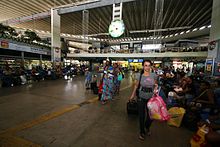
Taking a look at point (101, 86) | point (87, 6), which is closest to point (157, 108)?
point (101, 86)

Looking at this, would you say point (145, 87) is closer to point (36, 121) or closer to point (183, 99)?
point (183, 99)

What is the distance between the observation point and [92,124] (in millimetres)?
2951

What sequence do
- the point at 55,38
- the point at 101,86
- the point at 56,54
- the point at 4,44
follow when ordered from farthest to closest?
1. the point at 56,54
2. the point at 55,38
3. the point at 4,44
4. the point at 101,86

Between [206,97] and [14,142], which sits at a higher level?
[206,97]

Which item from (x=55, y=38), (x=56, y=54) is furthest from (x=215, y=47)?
(x=55, y=38)

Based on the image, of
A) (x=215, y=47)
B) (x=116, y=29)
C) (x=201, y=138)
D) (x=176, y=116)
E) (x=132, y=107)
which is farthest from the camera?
(x=215, y=47)

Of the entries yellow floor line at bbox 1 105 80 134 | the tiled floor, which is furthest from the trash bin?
yellow floor line at bbox 1 105 80 134

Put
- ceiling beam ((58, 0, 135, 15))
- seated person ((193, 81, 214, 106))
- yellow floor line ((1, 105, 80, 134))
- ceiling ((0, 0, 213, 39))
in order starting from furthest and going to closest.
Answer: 1. ceiling ((0, 0, 213, 39))
2. ceiling beam ((58, 0, 135, 15))
3. seated person ((193, 81, 214, 106))
4. yellow floor line ((1, 105, 80, 134))

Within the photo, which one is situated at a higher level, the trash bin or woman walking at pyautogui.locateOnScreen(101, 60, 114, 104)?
woman walking at pyautogui.locateOnScreen(101, 60, 114, 104)

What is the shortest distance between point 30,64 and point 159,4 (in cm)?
1503

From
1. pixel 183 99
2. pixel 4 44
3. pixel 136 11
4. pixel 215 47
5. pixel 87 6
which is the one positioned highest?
pixel 136 11

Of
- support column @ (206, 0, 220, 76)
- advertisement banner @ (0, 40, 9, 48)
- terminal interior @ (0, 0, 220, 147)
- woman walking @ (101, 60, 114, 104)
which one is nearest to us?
terminal interior @ (0, 0, 220, 147)

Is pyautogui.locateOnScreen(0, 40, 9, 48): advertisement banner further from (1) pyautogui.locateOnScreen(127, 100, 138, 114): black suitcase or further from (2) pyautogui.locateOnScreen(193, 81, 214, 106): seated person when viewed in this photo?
(2) pyautogui.locateOnScreen(193, 81, 214, 106): seated person

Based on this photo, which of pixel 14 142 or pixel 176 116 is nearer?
pixel 14 142
